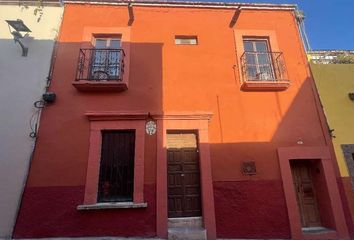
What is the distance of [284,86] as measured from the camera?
301 inches

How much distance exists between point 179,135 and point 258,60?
12.1 feet

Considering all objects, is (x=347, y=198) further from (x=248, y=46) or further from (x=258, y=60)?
(x=248, y=46)

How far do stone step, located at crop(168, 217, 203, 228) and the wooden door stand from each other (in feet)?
9.68

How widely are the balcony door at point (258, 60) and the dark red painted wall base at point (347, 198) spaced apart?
3564 mm

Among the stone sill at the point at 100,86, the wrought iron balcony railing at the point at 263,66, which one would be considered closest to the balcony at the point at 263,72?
the wrought iron balcony railing at the point at 263,66

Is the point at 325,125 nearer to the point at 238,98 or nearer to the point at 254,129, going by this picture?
the point at 254,129

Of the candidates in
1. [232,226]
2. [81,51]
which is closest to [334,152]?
[232,226]

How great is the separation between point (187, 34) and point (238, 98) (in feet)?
8.97

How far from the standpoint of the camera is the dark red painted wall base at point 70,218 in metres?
6.18

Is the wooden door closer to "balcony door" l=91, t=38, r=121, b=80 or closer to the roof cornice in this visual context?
the roof cornice

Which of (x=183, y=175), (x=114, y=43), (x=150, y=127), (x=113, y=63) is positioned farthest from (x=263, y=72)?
(x=114, y=43)

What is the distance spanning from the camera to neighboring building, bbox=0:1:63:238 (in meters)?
6.45

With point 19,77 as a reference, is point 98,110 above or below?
below

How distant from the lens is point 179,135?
24.2ft
